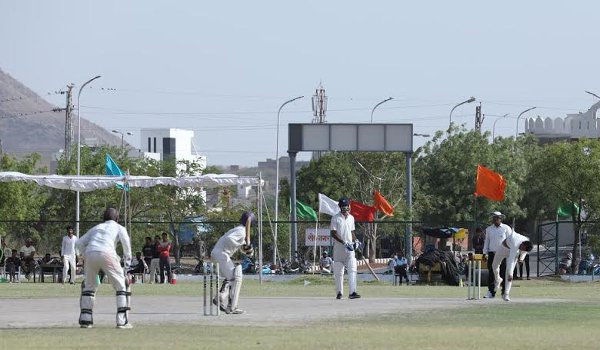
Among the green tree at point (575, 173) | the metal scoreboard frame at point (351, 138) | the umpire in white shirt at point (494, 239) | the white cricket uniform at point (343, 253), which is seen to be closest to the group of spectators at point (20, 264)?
the metal scoreboard frame at point (351, 138)

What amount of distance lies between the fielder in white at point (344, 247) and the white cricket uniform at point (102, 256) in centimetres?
913

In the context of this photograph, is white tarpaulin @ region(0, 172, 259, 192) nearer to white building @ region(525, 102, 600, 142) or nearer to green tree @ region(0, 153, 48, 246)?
green tree @ region(0, 153, 48, 246)

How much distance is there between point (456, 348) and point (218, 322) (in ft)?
18.6

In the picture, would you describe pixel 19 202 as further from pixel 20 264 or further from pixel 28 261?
pixel 28 261

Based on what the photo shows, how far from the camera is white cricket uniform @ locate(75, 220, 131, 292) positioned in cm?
2075

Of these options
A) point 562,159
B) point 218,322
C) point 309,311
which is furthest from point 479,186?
point 218,322

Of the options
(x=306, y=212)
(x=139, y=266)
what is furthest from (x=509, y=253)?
(x=306, y=212)

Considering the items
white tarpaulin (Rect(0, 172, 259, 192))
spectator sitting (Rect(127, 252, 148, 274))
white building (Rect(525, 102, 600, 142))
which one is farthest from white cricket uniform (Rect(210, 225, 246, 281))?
white building (Rect(525, 102, 600, 142))

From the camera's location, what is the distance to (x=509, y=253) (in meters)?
30.6

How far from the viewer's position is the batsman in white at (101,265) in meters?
20.6

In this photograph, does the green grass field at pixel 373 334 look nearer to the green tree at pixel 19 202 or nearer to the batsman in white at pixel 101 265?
the batsman in white at pixel 101 265

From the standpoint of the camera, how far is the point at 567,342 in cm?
1811

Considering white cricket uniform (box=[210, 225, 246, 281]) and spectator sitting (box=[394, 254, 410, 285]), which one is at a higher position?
white cricket uniform (box=[210, 225, 246, 281])

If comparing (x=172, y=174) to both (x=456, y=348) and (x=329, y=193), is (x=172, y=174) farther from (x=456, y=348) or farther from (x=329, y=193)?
(x=456, y=348)
